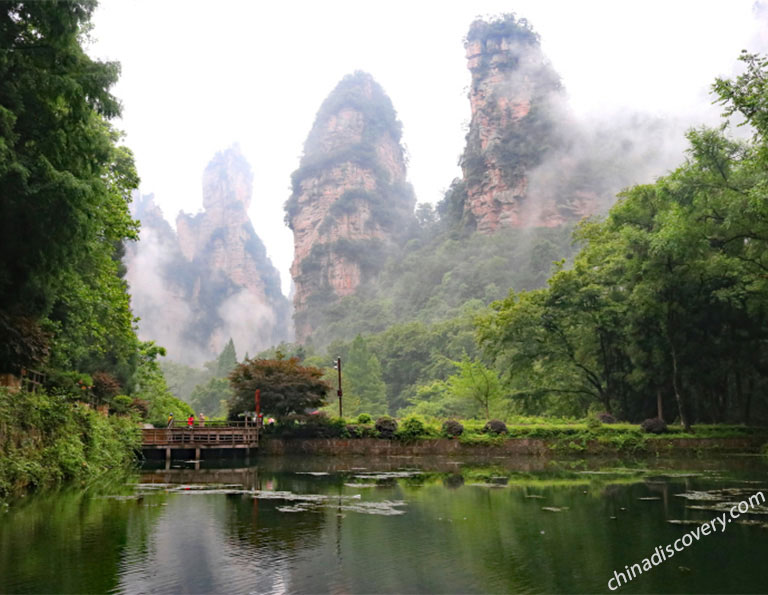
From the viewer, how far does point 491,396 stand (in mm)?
36562

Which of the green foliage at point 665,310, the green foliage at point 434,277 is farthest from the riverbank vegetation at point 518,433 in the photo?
the green foliage at point 434,277

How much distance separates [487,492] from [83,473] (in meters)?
10.8

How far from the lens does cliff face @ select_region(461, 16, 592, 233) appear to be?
114 metres

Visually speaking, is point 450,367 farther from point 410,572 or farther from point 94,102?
point 410,572

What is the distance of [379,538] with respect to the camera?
8047mm

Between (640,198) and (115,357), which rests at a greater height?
(640,198)

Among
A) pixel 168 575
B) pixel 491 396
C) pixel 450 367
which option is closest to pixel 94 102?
pixel 168 575

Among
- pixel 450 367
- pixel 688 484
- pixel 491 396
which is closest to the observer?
pixel 688 484

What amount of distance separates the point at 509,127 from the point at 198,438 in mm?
106386

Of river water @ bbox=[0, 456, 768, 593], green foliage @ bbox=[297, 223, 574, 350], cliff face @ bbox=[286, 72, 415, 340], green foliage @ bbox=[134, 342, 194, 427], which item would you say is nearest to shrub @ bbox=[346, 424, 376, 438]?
green foliage @ bbox=[134, 342, 194, 427]

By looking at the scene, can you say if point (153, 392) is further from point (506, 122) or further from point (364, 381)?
point (506, 122)

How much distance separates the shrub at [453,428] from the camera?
27.8 meters

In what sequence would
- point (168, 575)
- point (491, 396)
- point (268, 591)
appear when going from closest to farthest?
point (268, 591), point (168, 575), point (491, 396)

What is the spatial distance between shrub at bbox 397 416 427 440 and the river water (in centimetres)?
1313
